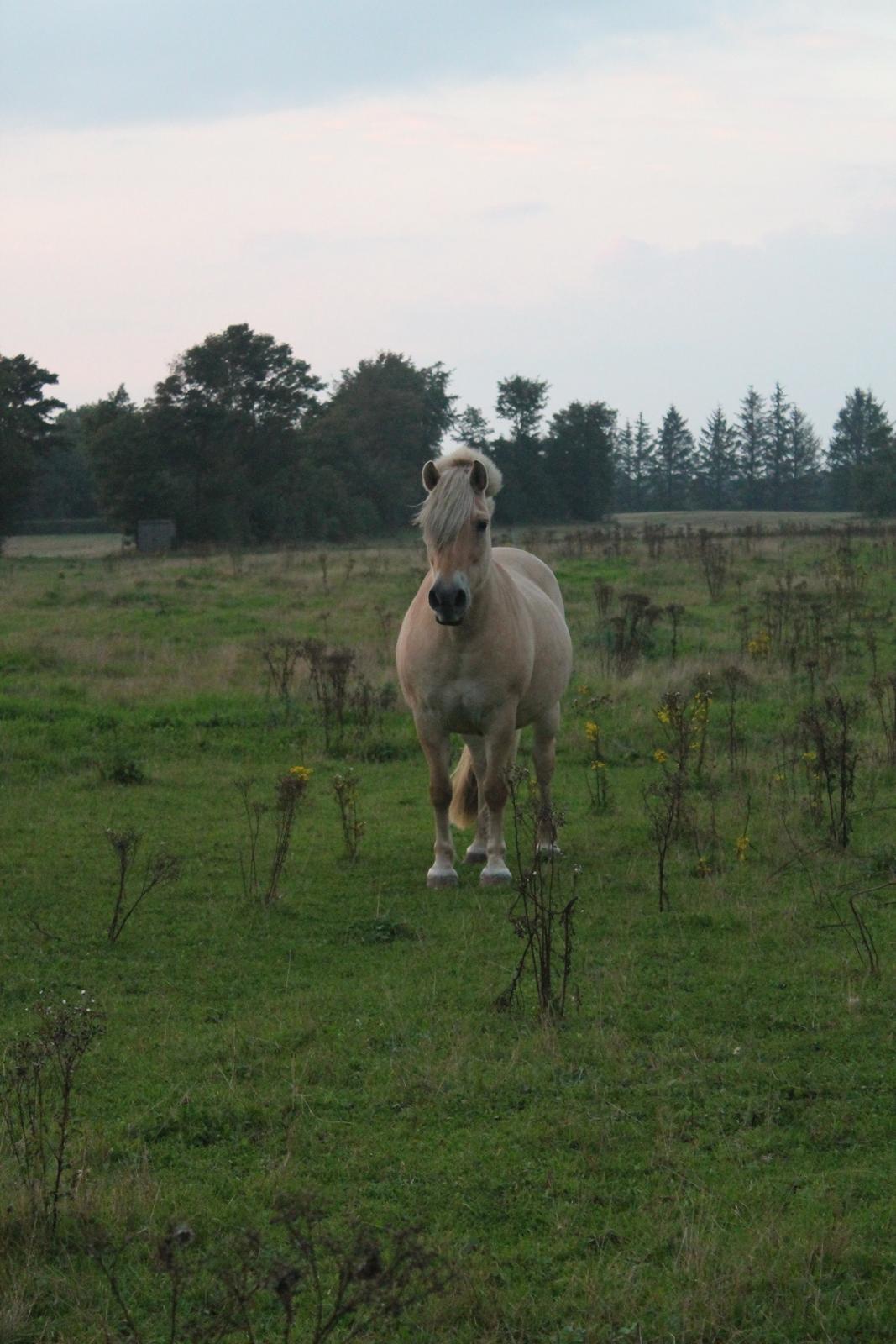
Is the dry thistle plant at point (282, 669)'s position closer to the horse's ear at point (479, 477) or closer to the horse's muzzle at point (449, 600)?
the horse's ear at point (479, 477)

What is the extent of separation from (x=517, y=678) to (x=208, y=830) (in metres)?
2.61

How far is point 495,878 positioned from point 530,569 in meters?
2.85

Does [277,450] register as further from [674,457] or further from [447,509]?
[674,457]

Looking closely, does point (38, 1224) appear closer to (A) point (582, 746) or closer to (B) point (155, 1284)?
(B) point (155, 1284)

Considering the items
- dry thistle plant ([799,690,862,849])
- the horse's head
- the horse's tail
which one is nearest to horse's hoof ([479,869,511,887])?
the horse's tail

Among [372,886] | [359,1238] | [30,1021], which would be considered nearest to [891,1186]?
[359,1238]

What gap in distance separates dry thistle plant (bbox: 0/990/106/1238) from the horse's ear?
13.4 ft

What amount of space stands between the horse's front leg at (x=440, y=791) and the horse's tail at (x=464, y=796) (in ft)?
2.66

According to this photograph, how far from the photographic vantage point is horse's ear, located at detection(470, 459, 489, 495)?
7.65 m

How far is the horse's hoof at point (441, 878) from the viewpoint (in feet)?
25.5

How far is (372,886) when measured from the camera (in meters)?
7.75

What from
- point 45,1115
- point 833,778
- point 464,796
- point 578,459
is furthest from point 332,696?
point 578,459

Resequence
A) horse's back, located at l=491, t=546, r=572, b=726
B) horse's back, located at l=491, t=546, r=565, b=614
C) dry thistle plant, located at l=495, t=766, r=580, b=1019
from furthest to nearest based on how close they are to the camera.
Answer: horse's back, located at l=491, t=546, r=565, b=614, horse's back, located at l=491, t=546, r=572, b=726, dry thistle plant, located at l=495, t=766, r=580, b=1019

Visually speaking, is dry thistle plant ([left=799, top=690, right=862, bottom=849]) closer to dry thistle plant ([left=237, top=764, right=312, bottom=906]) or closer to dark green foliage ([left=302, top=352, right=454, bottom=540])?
dry thistle plant ([left=237, top=764, right=312, bottom=906])
